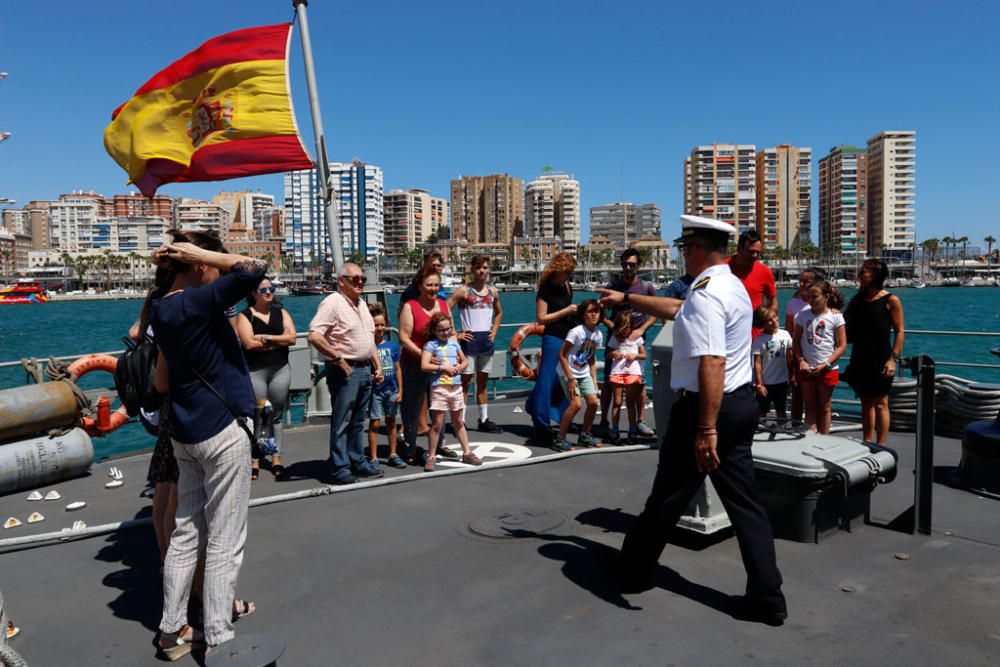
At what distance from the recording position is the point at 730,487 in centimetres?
344

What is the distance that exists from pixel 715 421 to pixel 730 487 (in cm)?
34

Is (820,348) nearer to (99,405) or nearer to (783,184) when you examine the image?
(99,405)

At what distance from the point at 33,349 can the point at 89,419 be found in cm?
5167

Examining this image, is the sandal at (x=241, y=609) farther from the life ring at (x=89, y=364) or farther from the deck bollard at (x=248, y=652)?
the life ring at (x=89, y=364)

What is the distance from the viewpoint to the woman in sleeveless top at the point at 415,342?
6.57 m

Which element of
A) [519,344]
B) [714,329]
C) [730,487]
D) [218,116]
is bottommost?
[730,487]

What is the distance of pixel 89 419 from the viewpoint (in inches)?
267

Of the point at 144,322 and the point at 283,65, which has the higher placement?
the point at 283,65

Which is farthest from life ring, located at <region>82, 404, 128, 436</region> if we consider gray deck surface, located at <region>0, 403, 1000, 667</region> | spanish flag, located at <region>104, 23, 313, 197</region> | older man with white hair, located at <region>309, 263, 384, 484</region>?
older man with white hair, located at <region>309, 263, 384, 484</region>

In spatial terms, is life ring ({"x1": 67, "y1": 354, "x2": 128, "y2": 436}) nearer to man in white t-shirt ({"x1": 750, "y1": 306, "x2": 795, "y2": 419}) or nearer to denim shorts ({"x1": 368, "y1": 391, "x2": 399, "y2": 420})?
denim shorts ({"x1": 368, "y1": 391, "x2": 399, "y2": 420})

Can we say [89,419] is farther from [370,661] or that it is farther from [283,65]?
[370,661]

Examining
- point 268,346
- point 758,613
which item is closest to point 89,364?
point 268,346

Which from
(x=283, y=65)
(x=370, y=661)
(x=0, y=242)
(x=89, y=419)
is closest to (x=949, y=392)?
(x=370, y=661)

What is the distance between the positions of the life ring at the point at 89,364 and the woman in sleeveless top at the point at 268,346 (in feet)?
6.07
